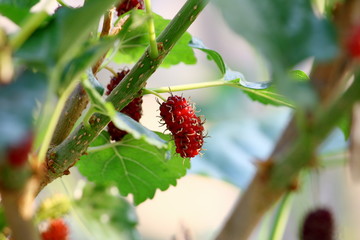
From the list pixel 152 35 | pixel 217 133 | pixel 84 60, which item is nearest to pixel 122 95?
pixel 152 35

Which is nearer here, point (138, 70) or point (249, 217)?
point (249, 217)

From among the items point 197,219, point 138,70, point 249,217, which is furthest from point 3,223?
point 197,219

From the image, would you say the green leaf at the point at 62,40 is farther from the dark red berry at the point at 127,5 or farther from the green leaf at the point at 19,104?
the dark red berry at the point at 127,5

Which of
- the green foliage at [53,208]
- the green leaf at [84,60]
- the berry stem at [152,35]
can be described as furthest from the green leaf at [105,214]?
the green leaf at [84,60]

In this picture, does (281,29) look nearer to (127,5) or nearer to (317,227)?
(317,227)

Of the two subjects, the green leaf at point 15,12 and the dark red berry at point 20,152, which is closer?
the dark red berry at point 20,152

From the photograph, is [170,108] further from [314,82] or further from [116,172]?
[314,82]
